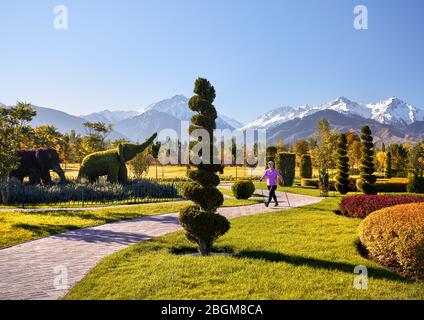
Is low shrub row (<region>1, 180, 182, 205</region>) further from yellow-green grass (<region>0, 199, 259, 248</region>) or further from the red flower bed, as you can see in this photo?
the red flower bed

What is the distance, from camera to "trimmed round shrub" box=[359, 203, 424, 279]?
7.75 metres

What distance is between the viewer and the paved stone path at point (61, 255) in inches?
266

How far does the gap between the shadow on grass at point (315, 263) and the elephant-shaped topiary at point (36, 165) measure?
20.4 m

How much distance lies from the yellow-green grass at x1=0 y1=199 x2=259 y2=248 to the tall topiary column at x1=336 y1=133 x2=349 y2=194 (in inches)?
621

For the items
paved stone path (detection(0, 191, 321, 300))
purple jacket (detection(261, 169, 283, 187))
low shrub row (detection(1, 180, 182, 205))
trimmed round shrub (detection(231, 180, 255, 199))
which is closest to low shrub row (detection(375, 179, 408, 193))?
trimmed round shrub (detection(231, 180, 255, 199))

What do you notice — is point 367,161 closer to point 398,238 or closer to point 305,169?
point 305,169

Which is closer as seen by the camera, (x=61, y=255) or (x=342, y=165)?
(x=61, y=255)

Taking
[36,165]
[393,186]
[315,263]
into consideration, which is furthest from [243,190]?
[393,186]

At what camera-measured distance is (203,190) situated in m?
9.23

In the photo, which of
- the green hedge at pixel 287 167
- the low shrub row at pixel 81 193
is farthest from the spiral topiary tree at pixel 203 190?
the green hedge at pixel 287 167

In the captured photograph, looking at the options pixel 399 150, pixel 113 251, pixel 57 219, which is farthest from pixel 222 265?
pixel 399 150

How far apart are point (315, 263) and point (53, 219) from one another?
10.6 m

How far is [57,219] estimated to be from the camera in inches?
569

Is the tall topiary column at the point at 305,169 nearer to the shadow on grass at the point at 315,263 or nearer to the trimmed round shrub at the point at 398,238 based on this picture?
the trimmed round shrub at the point at 398,238
